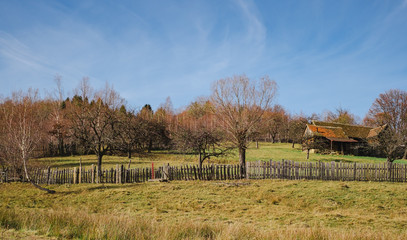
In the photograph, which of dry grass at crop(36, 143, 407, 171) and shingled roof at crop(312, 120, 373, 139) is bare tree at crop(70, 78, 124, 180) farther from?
shingled roof at crop(312, 120, 373, 139)

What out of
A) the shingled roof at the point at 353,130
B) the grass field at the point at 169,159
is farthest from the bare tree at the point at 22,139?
the shingled roof at the point at 353,130

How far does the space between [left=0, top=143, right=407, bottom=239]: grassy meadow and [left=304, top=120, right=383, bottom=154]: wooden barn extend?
31.3 metres

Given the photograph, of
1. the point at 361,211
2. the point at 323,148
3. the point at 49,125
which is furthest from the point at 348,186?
the point at 49,125

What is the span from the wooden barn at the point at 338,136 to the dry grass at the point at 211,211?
3161 cm

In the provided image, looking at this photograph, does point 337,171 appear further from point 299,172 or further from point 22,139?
point 22,139

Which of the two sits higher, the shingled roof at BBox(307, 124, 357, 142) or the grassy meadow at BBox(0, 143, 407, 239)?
the shingled roof at BBox(307, 124, 357, 142)

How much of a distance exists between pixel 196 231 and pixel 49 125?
1851 inches

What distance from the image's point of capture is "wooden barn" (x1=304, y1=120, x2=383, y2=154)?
45781 mm

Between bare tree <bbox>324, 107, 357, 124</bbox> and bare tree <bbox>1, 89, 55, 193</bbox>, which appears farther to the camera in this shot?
bare tree <bbox>324, 107, 357, 124</bbox>

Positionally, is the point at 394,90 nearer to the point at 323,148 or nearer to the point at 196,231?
the point at 323,148

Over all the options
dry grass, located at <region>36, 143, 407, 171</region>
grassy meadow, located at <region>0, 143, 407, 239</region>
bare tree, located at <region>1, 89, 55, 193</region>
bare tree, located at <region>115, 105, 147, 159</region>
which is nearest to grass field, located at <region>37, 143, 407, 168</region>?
dry grass, located at <region>36, 143, 407, 171</region>

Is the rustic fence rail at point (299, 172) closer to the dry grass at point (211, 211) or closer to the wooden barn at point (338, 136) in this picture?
the dry grass at point (211, 211)

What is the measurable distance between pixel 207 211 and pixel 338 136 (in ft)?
145

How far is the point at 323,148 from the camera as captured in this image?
44688 millimetres
